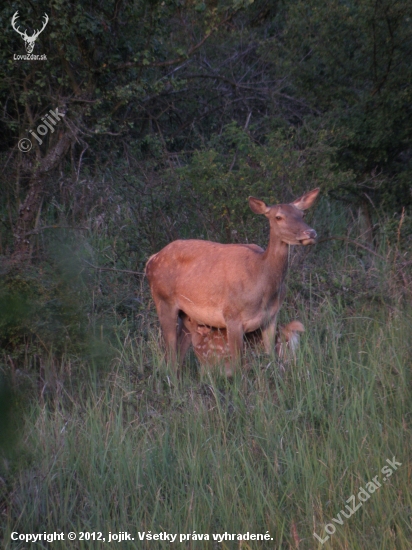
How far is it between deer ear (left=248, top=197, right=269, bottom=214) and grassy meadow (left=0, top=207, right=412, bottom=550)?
1.13 meters

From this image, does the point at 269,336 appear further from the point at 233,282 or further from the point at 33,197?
the point at 33,197

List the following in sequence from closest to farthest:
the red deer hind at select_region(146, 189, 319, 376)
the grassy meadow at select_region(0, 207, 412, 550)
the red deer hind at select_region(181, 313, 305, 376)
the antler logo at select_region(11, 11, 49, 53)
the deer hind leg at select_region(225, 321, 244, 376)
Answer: the grassy meadow at select_region(0, 207, 412, 550), the red deer hind at select_region(181, 313, 305, 376), the deer hind leg at select_region(225, 321, 244, 376), the red deer hind at select_region(146, 189, 319, 376), the antler logo at select_region(11, 11, 49, 53)

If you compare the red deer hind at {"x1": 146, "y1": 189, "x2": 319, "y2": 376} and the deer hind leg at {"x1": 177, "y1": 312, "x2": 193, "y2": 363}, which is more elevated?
the red deer hind at {"x1": 146, "y1": 189, "x2": 319, "y2": 376}

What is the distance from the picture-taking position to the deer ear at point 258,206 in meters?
7.84

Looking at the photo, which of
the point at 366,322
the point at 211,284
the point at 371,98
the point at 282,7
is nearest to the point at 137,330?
the point at 211,284

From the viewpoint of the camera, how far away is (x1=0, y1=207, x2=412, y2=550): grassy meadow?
14.9 ft

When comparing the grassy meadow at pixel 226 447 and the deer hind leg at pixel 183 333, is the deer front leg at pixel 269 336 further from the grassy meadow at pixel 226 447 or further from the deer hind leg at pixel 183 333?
the deer hind leg at pixel 183 333

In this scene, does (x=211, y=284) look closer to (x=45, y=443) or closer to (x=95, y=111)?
(x=45, y=443)

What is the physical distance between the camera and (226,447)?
534 cm

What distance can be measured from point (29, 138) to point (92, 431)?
6306 mm

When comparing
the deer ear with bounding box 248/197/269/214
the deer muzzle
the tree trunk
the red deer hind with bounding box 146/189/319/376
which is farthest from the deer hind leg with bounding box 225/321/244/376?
the tree trunk

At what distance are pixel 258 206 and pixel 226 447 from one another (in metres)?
3.21

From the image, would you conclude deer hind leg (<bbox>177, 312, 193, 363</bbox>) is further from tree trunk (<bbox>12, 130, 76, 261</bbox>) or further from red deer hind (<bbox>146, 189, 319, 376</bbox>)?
tree trunk (<bbox>12, 130, 76, 261</bbox>)

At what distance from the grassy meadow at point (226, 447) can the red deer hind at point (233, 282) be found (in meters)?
0.44
